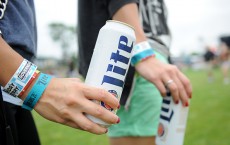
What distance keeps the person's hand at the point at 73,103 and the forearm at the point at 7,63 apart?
4.0 inches

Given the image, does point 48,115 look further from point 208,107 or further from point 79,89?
point 208,107

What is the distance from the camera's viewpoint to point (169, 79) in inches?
44.4

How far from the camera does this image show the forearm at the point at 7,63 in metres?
0.73

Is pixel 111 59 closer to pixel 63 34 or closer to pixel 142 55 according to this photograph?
pixel 142 55

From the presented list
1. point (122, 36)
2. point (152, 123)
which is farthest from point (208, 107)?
point (122, 36)

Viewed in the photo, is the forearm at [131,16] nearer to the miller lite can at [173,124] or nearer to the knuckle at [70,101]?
the miller lite can at [173,124]

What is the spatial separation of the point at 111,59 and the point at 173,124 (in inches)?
20.1

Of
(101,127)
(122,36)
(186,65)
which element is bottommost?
(101,127)

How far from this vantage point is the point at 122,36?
32.6 inches

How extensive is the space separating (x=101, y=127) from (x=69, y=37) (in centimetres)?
5240

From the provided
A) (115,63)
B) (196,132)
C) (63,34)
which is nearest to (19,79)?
(115,63)

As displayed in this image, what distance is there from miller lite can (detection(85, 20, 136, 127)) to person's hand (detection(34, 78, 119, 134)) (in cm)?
4

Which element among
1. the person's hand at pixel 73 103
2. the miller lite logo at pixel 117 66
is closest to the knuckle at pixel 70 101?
the person's hand at pixel 73 103

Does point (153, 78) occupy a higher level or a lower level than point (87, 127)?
higher
